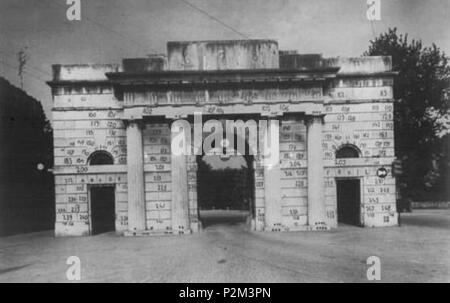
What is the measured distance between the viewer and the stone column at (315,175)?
65.2ft

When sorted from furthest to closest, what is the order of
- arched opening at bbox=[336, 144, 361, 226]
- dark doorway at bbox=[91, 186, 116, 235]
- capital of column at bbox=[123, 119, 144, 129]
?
dark doorway at bbox=[91, 186, 116, 235], arched opening at bbox=[336, 144, 361, 226], capital of column at bbox=[123, 119, 144, 129]

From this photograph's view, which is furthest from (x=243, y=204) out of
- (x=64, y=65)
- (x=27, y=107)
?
(x=64, y=65)

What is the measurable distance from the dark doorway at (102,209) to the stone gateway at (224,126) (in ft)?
1.26

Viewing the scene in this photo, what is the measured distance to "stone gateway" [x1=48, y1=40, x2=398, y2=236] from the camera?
2000cm

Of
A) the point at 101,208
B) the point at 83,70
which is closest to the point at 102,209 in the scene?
the point at 101,208

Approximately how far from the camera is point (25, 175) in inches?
1005

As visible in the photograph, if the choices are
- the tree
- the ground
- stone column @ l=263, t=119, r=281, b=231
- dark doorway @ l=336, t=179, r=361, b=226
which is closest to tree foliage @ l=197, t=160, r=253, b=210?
the tree

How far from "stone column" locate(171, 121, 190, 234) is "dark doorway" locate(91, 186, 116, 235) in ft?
13.9

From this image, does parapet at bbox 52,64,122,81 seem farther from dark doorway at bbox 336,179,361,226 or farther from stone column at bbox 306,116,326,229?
dark doorway at bbox 336,179,361,226

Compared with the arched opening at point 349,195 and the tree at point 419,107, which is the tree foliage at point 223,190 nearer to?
the tree at point 419,107


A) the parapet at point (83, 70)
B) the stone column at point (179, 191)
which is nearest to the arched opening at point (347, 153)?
the stone column at point (179, 191)

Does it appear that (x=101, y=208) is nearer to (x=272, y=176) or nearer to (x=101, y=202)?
(x=101, y=202)

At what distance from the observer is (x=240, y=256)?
1342 cm

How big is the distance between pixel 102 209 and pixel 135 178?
176 inches
